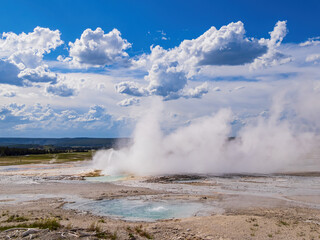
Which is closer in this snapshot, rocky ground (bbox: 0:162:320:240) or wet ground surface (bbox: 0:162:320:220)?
rocky ground (bbox: 0:162:320:240)

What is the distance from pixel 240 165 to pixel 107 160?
28574 mm

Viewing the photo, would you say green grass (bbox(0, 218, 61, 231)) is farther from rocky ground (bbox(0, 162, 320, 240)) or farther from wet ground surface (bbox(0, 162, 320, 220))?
wet ground surface (bbox(0, 162, 320, 220))

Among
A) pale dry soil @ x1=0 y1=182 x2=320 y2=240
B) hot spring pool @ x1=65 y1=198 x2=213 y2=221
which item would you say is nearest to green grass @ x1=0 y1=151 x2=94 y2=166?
pale dry soil @ x1=0 y1=182 x2=320 y2=240

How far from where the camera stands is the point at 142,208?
22.3 m

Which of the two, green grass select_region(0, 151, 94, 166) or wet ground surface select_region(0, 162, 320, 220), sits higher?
wet ground surface select_region(0, 162, 320, 220)

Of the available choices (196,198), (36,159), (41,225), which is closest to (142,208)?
(196,198)

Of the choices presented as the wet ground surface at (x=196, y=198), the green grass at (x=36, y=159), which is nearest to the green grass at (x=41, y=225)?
the wet ground surface at (x=196, y=198)

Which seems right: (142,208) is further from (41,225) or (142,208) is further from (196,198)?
(41,225)

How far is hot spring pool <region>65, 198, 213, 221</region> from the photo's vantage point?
20031mm

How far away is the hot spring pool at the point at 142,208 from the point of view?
20031mm

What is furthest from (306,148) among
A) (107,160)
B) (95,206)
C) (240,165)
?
(95,206)

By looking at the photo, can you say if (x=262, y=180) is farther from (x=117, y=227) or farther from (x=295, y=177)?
(x=117, y=227)

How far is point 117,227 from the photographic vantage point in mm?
16203

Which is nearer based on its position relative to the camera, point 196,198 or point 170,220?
point 170,220
